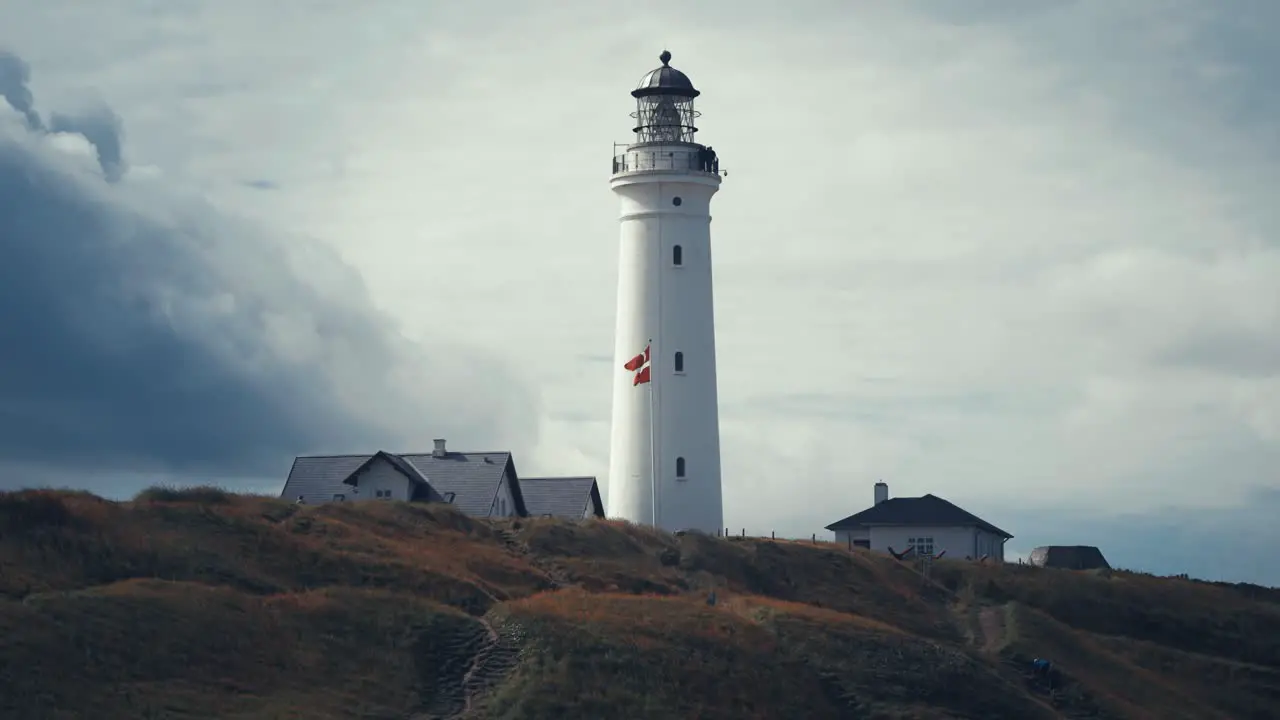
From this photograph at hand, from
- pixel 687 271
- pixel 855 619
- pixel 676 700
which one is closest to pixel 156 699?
pixel 676 700

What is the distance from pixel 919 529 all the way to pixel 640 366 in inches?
659

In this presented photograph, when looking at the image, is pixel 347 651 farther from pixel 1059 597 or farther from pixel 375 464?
pixel 1059 597

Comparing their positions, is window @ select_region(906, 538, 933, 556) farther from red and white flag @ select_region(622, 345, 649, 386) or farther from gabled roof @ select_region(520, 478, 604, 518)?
red and white flag @ select_region(622, 345, 649, 386)

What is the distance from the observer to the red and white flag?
64.0 metres

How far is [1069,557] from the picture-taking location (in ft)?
253

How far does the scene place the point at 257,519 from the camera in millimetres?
53000

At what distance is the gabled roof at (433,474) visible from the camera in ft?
220

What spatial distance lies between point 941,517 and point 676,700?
3066 centimetres

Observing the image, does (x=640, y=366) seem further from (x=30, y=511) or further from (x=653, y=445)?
(x=30, y=511)

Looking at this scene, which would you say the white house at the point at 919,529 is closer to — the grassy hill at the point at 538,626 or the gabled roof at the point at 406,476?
the grassy hill at the point at 538,626

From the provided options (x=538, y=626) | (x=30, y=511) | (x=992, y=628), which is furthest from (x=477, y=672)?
(x=992, y=628)

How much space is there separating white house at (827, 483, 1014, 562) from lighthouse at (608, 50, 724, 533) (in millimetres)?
11476

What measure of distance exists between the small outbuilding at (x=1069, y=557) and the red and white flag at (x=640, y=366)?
22309mm

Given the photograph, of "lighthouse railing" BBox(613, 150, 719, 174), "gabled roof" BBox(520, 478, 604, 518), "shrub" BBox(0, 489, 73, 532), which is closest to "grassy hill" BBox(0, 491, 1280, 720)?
"shrub" BBox(0, 489, 73, 532)
